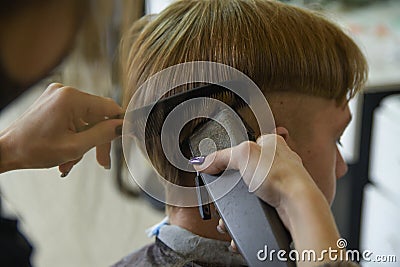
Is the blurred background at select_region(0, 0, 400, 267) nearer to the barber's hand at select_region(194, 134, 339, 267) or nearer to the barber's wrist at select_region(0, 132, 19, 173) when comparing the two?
the barber's wrist at select_region(0, 132, 19, 173)

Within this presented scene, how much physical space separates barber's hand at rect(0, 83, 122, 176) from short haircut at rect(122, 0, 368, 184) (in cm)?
6

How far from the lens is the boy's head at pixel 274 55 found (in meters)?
0.70

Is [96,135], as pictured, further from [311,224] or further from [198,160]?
[311,224]

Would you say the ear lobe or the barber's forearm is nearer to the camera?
the barber's forearm

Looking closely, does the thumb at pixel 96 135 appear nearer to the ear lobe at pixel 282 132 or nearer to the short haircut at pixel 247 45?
the short haircut at pixel 247 45

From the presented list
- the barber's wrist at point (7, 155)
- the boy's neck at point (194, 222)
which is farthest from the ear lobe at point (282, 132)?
the barber's wrist at point (7, 155)

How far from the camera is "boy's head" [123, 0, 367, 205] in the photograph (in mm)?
703

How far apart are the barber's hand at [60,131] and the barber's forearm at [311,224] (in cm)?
24

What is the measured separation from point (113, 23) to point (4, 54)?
5.5 inches

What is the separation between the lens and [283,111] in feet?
2.46

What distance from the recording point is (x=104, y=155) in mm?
677

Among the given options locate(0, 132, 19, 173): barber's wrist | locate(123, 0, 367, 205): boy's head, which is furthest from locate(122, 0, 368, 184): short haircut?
locate(0, 132, 19, 173): barber's wrist

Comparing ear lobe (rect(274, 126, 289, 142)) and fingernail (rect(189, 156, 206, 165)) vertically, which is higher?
fingernail (rect(189, 156, 206, 165))

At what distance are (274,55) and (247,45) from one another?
0.03 m
